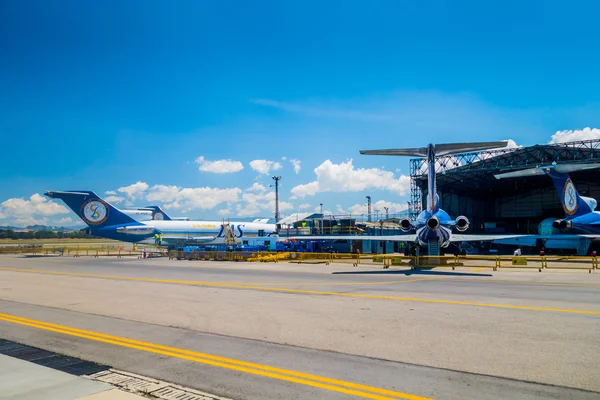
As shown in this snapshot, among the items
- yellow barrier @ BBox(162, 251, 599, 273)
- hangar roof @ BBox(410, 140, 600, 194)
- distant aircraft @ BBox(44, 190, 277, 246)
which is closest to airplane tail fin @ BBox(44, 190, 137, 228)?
distant aircraft @ BBox(44, 190, 277, 246)

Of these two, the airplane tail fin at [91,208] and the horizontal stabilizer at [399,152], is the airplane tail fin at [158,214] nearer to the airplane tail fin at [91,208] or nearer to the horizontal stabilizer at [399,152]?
the airplane tail fin at [91,208]

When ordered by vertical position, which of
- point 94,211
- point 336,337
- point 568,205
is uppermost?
point 94,211

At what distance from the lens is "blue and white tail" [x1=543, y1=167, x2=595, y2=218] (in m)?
38.8

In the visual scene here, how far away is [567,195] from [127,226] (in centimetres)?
5531

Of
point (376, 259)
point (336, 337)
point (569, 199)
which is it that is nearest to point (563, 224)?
point (569, 199)

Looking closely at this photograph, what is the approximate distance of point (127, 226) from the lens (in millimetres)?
60750

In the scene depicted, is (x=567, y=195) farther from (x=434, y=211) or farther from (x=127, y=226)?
(x=127, y=226)

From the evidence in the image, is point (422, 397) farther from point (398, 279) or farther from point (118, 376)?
point (398, 279)

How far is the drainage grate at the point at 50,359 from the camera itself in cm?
725

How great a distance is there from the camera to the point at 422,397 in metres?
5.89

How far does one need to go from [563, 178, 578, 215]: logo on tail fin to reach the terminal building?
5131mm

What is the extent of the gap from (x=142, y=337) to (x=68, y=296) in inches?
363

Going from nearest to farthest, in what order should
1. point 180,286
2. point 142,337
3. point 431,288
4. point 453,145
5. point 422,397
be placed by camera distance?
1. point 422,397
2. point 142,337
3. point 431,288
4. point 180,286
5. point 453,145

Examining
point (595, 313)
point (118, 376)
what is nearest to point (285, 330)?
point (118, 376)
